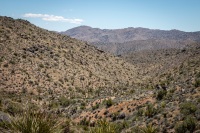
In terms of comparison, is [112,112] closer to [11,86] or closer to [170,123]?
[170,123]

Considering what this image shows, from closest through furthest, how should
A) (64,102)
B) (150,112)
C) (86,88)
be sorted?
1. (150,112)
2. (64,102)
3. (86,88)

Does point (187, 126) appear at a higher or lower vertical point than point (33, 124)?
lower

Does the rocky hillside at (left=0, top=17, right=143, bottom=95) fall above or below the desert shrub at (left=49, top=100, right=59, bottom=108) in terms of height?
above

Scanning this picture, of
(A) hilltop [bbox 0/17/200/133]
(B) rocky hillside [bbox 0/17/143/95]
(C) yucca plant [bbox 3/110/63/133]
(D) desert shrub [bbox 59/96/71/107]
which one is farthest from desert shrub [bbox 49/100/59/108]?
(C) yucca plant [bbox 3/110/63/133]

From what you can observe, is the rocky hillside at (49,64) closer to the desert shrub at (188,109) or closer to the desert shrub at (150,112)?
the desert shrub at (150,112)

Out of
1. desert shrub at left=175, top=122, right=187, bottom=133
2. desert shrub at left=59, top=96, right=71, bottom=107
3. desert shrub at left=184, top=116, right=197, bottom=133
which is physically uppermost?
desert shrub at left=184, top=116, right=197, bottom=133

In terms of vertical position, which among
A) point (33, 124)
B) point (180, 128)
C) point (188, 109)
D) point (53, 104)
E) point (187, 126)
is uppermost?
point (33, 124)

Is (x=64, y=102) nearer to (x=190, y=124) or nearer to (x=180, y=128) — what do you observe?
(x=180, y=128)

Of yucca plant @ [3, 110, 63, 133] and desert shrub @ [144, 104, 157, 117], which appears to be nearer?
yucca plant @ [3, 110, 63, 133]

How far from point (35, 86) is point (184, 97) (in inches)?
1102

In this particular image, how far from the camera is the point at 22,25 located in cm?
6894

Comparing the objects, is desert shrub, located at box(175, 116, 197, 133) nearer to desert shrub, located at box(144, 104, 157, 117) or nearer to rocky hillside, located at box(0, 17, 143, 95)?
desert shrub, located at box(144, 104, 157, 117)

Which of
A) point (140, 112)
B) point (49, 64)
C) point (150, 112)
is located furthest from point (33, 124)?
point (49, 64)

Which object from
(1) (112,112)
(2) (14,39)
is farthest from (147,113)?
(2) (14,39)
